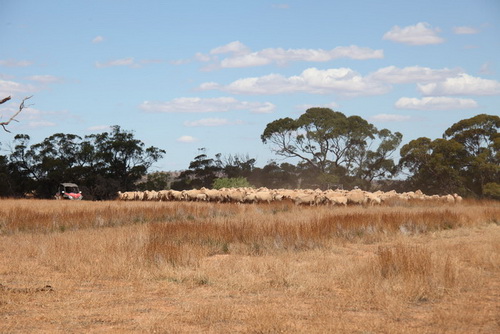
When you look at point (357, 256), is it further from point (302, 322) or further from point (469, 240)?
point (302, 322)

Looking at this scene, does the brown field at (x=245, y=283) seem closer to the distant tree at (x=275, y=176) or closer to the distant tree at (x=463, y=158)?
the distant tree at (x=463, y=158)

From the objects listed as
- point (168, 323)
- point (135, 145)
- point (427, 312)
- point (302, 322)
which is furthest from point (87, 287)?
point (135, 145)

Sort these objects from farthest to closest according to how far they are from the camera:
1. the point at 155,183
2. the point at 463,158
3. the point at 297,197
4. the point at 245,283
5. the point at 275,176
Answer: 1. the point at 275,176
2. the point at 155,183
3. the point at 463,158
4. the point at 297,197
5. the point at 245,283

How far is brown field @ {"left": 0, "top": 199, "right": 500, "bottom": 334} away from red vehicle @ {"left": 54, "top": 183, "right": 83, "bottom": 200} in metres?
25.5

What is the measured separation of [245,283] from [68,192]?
34859mm

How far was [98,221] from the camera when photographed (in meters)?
19.0

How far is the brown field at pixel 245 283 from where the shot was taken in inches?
268

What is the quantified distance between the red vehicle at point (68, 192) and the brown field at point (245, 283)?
25.5 meters

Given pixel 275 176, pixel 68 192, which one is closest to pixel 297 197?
pixel 68 192

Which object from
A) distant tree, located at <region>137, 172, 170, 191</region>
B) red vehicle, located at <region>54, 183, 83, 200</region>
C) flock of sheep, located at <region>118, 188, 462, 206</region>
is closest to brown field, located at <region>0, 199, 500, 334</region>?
flock of sheep, located at <region>118, 188, 462, 206</region>

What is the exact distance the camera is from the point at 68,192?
41.1m

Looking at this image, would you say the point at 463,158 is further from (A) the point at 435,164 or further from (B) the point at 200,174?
(B) the point at 200,174

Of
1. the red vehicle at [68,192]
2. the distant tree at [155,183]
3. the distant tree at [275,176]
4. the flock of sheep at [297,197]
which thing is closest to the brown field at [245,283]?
the flock of sheep at [297,197]

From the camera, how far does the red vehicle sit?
131 ft
